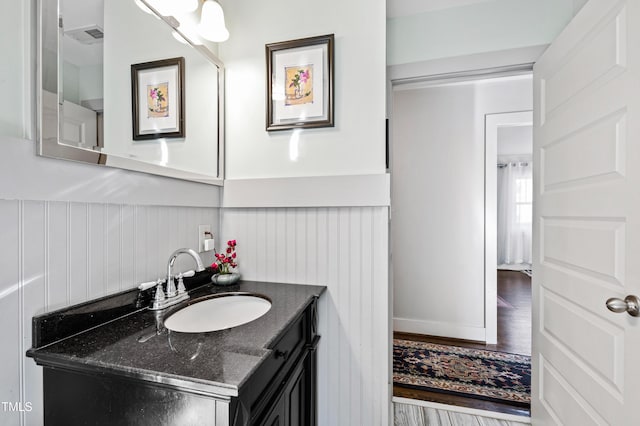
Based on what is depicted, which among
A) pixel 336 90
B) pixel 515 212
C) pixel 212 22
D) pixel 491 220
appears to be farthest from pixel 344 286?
pixel 515 212

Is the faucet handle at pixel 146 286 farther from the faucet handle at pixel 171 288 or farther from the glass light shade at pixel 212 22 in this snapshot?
the glass light shade at pixel 212 22

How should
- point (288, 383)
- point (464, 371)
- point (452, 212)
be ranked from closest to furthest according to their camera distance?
point (288, 383), point (464, 371), point (452, 212)

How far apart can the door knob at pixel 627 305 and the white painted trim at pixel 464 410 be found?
47.3 inches

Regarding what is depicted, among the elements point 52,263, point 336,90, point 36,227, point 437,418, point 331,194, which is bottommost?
point 437,418

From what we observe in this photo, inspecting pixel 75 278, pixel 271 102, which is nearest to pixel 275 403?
pixel 75 278

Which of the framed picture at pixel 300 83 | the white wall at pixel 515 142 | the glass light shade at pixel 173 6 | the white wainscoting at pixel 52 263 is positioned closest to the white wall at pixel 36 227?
the white wainscoting at pixel 52 263

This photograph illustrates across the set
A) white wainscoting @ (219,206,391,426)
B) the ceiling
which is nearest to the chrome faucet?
white wainscoting @ (219,206,391,426)

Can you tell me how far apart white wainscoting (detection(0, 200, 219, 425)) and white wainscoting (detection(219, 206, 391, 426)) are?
0.65 meters

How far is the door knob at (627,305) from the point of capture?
2.95 feet

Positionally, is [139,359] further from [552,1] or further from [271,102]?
[552,1]

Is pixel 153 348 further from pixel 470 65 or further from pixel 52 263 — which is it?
pixel 470 65

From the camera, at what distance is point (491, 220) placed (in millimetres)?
2633

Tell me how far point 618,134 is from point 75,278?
1.90 meters

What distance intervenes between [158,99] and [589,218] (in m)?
1.87
